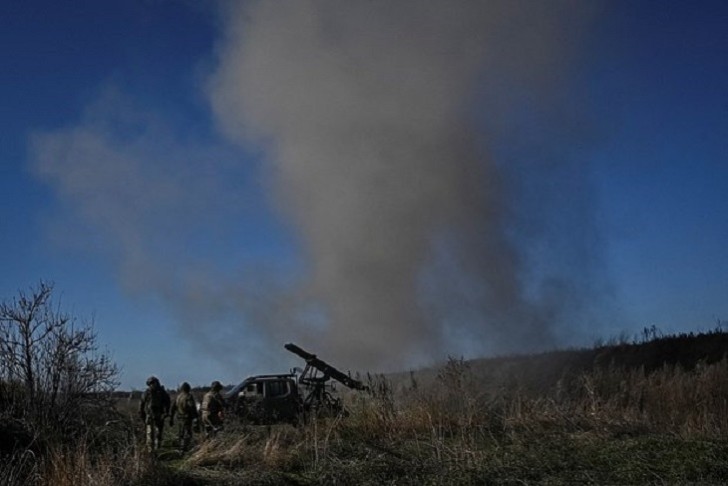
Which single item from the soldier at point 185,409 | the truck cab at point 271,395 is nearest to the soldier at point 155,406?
the soldier at point 185,409

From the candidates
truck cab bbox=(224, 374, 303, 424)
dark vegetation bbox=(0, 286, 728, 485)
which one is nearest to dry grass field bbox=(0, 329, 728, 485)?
dark vegetation bbox=(0, 286, 728, 485)

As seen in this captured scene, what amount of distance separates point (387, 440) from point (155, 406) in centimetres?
591

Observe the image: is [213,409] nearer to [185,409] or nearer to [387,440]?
[185,409]

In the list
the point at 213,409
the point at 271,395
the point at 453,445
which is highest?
the point at 271,395

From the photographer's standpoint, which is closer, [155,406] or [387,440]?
[387,440]

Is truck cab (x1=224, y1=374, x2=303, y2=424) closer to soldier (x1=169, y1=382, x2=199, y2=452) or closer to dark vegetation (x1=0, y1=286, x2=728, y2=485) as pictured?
soldier (x1=169, y1=382, x2=199, y2=452)

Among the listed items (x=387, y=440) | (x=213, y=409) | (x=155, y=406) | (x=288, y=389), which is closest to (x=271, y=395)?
(x=288, y=389)

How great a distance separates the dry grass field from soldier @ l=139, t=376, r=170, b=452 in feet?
1.70

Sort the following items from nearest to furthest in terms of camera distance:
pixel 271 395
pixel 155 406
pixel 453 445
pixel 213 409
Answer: pixel 453 445 < pixel 155 406 < pixel 213 409 < pixel 271 395

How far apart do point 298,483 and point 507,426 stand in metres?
5.06

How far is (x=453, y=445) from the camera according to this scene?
38.0ft

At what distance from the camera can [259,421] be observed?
1938 centimetres

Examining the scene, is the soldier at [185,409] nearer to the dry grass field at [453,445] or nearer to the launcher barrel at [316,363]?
the dry grass field at [453,445]

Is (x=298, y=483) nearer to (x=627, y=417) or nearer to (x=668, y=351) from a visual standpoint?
(x=627, y=417)
